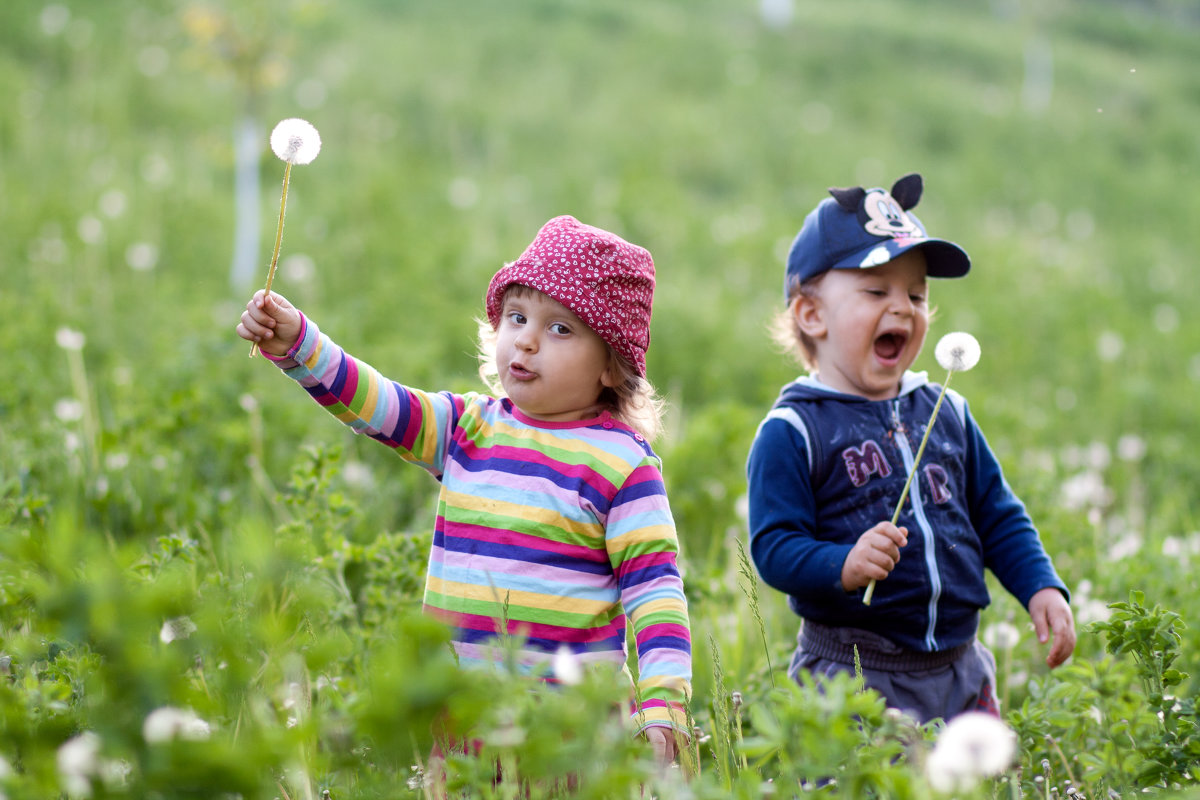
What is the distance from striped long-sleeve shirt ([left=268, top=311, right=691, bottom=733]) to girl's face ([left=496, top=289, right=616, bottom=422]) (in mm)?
70

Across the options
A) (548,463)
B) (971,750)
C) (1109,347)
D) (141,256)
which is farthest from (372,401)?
(1109,347)

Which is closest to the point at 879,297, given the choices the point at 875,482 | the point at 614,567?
the point at 875,482

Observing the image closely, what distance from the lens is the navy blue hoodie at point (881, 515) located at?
2.30 m

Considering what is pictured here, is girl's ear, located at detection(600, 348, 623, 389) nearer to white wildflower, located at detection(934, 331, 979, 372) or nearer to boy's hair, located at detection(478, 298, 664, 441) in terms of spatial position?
boy's hair, located at detection(478, 298, 664, 441)

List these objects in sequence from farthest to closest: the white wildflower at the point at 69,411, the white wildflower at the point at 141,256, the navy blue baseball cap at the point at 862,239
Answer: the white wildflower at the point at 141,256 < the white wildflower at the point at 69,411 < the navy blue baseball cap at the point at 862,239

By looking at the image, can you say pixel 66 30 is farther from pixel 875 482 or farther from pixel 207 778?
pixel 207 778

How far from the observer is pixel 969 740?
1079mm

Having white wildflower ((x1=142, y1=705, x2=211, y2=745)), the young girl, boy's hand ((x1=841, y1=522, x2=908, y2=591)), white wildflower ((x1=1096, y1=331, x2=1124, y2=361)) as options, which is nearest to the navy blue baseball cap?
the young girl

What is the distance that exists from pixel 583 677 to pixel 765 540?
1100 mm

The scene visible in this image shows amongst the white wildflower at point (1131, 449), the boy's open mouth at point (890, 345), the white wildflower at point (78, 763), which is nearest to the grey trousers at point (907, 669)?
the boy's open mouth at point (890, 345)

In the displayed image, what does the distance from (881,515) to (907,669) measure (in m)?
0.34

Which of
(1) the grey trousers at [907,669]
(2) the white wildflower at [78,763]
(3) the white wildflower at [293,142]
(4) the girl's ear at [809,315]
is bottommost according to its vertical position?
(1) the grey trousers at [907,669]

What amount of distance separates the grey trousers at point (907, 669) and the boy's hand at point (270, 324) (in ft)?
4.21

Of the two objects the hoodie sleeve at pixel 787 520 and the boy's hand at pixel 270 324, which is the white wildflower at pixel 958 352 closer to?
the hoodie sleeve at pixel 787 520
